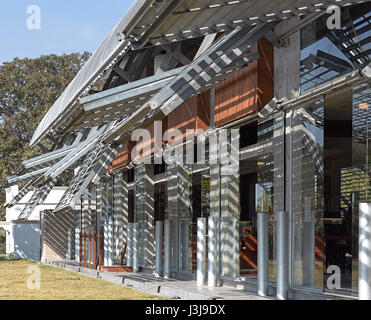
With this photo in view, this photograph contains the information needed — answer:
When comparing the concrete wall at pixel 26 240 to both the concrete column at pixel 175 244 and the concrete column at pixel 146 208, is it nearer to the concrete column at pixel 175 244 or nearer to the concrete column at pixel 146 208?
the concrete column at pixel 146 208

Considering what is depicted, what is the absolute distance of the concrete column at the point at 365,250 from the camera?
7703mm

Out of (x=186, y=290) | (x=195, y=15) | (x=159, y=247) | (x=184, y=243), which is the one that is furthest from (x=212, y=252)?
(x=195, y=15)

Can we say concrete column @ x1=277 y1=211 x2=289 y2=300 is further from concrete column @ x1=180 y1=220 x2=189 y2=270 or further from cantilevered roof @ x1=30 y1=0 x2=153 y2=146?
concrete column @ x1=180 y1=220 x2=189 y2=270

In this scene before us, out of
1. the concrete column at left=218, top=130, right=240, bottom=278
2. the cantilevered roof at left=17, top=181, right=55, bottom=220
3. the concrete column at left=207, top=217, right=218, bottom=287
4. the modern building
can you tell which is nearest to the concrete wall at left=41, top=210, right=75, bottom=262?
the cantilevered roof at left=17, top=181, right=55, bottom=220

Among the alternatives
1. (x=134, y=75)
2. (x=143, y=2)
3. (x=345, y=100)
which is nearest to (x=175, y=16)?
(x=143, y=2)

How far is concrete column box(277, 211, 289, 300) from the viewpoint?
9.86 m

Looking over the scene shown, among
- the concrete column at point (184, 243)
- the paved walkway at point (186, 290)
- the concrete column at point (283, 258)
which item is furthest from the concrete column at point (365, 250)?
the concrete column at point (184, 243)

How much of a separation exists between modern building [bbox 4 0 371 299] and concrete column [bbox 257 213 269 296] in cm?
2

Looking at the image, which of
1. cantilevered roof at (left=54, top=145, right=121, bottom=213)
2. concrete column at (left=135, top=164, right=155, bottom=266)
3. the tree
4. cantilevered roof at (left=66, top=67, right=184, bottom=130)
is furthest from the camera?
the tree

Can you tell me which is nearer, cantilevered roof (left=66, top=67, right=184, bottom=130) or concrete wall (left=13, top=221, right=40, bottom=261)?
cantilevered roof (left=66, top=67, right=184, bottom=130)

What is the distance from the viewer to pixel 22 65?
4816 cm

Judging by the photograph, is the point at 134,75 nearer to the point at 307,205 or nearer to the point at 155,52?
the point at 155,52

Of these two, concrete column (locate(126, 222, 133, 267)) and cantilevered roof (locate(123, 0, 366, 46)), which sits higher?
cantilevered roof (locate(123, 0, 366, 46))

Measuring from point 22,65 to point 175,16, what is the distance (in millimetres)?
42079
